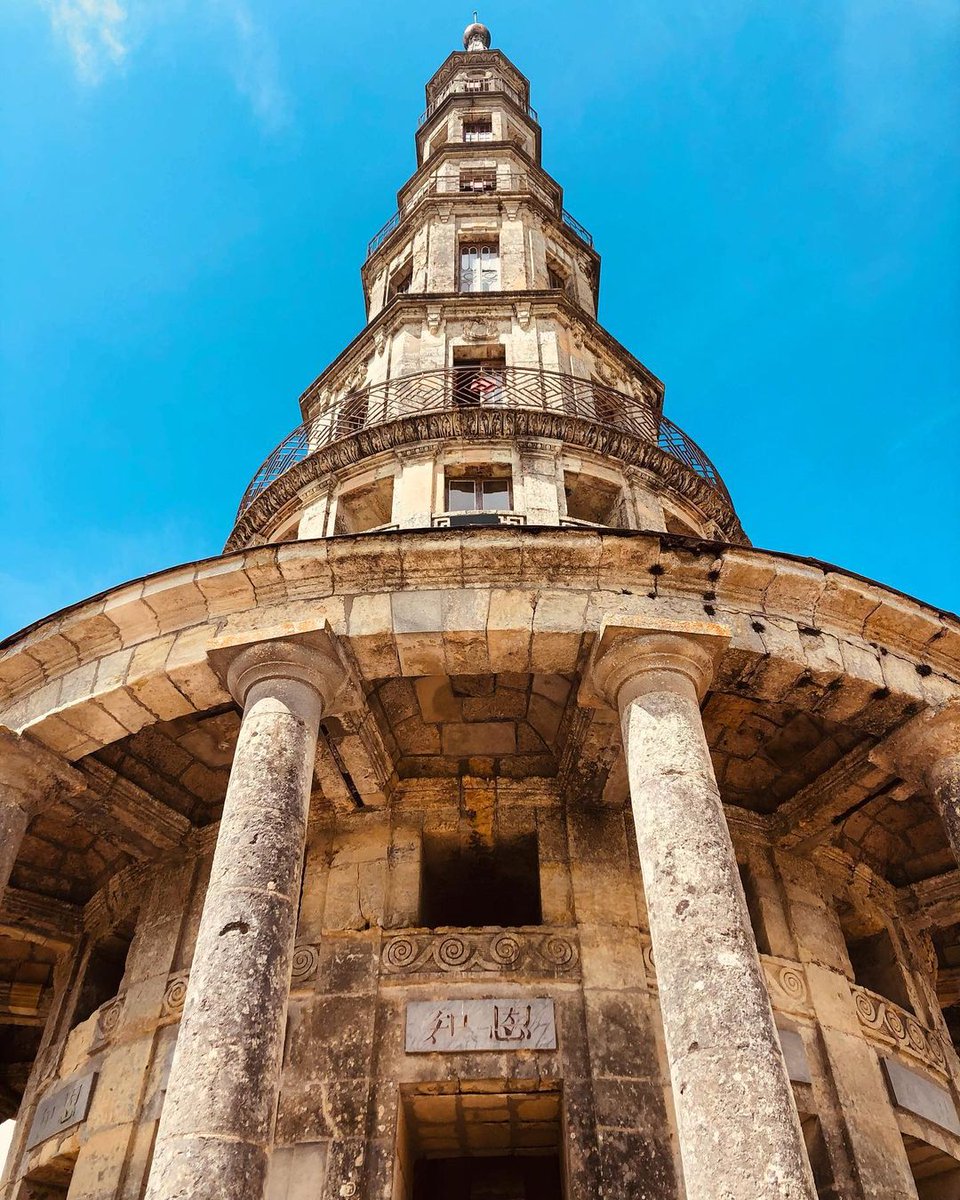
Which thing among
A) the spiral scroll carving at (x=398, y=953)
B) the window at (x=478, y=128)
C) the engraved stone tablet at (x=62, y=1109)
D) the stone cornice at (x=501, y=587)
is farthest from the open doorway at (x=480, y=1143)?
the window at (x=478, y=128)

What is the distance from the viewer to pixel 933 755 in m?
11.1

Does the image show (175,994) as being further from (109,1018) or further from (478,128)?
(478,128)

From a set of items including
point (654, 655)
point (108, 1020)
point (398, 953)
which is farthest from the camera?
point (108, 1020)

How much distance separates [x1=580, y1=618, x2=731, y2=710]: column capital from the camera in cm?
1015

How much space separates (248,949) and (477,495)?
9.55 metres

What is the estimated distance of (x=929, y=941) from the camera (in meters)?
15.4

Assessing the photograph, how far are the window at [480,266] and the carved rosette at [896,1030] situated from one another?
48.5 ft

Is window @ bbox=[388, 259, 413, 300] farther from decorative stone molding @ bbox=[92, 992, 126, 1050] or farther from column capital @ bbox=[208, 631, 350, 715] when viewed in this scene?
decorative stone molding @ bbox=[92, 992, 126, 1050]

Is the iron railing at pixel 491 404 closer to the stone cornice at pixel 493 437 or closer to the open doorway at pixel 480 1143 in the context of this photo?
the stone cornice at pixel 493 437

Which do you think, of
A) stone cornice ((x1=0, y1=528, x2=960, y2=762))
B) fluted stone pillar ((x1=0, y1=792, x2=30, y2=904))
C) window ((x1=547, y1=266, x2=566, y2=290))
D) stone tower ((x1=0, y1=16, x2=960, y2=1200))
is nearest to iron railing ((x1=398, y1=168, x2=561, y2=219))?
window ((x1=547, y1=266, x2=566, y2=290))

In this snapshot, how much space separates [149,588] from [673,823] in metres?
6.33

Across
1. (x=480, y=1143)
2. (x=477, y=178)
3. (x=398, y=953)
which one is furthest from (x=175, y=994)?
(x=477, y=178)

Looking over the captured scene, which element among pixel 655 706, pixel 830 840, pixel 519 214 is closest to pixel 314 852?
pixel 655 706

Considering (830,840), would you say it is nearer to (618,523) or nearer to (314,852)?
(618,523)
